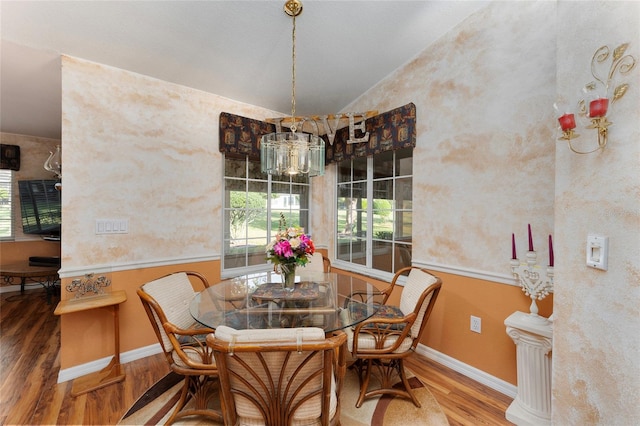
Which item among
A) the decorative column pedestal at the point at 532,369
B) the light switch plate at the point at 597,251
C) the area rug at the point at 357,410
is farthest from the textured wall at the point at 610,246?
the area rug at the point at 357,410

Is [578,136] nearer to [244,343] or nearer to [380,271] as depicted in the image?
[244,343]

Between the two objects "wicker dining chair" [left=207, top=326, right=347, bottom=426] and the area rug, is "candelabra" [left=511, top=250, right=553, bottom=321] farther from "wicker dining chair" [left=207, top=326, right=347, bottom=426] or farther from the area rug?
"wicker dining chair" [left=207, top=326, right=347, bottom=426]

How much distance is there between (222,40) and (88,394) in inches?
116

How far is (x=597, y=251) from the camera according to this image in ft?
3.57

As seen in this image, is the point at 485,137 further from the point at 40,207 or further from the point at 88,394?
the point at 40,207

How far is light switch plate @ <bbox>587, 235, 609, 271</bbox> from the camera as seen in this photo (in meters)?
1.06

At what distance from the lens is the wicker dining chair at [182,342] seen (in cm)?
153

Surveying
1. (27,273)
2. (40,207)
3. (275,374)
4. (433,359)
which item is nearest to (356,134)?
(433,359)

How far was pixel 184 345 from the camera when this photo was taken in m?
1.70

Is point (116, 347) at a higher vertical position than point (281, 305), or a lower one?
lower

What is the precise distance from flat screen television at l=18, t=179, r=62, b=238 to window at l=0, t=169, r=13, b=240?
171 millimetres

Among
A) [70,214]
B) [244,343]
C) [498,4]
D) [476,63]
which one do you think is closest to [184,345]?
[244,343]

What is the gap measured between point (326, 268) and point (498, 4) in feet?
9.20

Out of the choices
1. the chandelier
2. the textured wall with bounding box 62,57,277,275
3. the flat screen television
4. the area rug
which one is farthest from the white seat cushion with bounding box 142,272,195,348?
the flat screen television
